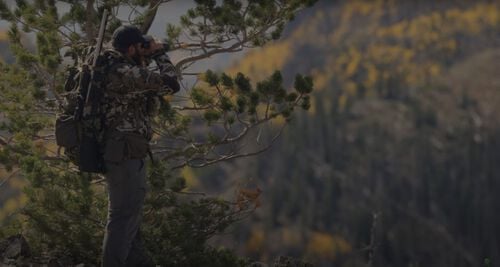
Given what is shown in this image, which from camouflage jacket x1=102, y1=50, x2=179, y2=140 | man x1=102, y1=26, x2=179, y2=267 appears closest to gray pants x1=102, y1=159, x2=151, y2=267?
man x1=102, y1=26, x2=179, y2=267

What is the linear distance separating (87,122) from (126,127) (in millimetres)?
318

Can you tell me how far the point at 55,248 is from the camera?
7328 mm

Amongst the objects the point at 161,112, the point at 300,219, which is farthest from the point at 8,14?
A: the point at 300,219

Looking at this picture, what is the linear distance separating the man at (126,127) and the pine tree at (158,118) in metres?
1.18

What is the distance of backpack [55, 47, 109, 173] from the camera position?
5559 millimetres

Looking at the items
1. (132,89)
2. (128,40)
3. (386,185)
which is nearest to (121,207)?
(132,89)

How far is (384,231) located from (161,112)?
120256 millimetres

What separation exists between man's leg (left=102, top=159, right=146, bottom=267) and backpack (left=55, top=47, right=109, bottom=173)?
16cm

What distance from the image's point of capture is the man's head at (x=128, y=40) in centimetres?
565

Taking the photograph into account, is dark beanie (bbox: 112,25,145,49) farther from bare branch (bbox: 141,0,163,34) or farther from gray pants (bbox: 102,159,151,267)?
bare branch (bbox: 141,0,163,34)

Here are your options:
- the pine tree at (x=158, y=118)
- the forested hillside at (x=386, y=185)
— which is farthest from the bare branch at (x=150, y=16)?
the forested hillside at (x=386, y=185)

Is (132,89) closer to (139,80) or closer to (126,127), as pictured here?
(139,80)

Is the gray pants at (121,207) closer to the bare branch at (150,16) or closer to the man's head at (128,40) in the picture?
the man's head at (128,40)

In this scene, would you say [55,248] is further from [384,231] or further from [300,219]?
[300,219]
